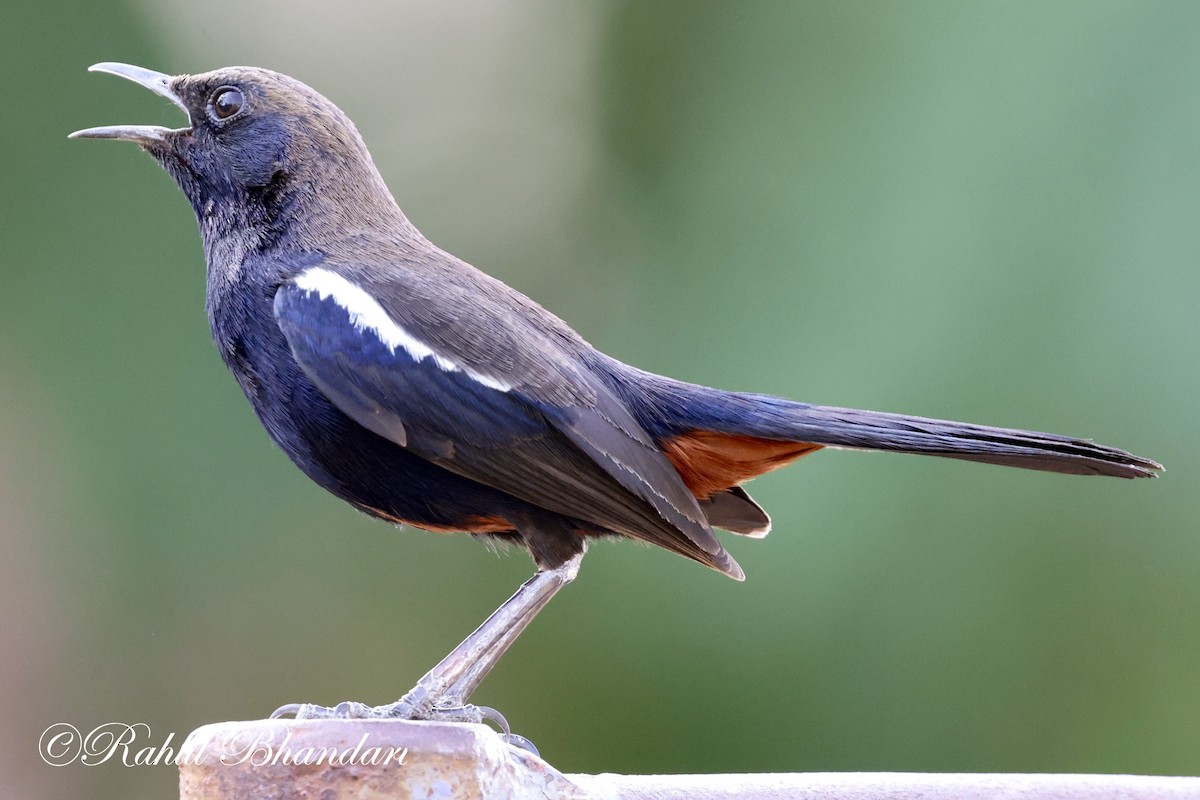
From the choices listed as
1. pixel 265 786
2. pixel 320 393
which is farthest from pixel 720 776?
pixel 320 393

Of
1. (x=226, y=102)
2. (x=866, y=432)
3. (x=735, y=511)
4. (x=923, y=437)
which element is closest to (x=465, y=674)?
(x=735, y=511)

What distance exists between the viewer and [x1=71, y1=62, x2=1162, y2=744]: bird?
346 cm

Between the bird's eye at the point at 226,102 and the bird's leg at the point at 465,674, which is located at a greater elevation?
the bird's eye at the point at 226,102

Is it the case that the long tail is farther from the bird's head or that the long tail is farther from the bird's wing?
the bird's head

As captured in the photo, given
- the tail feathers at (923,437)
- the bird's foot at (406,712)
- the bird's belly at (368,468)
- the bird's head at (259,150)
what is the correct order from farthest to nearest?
1. the bird's head at (259,150)
2. the bird's belly at (368,468)
3. the tail feathers at (923,437)
4. the bird's foot at (406,712)

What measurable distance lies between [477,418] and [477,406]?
33 mm

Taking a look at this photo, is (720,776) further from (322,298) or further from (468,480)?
(322,298)

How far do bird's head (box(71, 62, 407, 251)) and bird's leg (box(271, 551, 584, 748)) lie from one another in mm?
1221

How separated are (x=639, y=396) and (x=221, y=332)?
1.16 m

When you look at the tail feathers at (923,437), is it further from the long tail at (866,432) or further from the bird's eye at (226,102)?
the bird's eye at (226,102)

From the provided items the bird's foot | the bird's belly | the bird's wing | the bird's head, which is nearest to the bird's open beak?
the bird's head

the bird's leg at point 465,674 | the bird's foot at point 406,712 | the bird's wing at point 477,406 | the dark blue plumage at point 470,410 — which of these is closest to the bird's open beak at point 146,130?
the dark blue plumage at point 470,410

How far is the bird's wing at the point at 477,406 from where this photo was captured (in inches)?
136

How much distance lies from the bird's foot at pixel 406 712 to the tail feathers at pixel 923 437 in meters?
1.07
